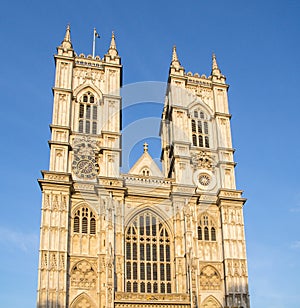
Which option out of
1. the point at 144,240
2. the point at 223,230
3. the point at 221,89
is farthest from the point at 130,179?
the point at 221,89

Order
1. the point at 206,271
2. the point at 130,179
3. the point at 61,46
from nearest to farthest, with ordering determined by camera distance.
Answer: the point at 206,271, the point at 130,179, the point at 61,46

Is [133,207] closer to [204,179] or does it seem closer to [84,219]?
[84,219]

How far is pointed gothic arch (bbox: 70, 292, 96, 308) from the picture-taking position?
1250 inches

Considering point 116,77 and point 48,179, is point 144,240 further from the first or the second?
point 116,77

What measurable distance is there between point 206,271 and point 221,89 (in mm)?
18100

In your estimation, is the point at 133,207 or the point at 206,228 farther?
the point at 206,228

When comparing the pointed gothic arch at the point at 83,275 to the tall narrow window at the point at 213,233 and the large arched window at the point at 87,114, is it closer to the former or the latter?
the tall narrow window at the point at 213,233

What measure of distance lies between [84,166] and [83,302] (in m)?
10.8

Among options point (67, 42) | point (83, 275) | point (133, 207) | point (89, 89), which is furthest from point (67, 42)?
point (83, 275)

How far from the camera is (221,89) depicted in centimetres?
4481

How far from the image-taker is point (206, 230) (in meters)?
37.1

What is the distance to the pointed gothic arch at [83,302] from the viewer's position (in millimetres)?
31750

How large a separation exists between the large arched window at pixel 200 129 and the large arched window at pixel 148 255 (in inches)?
346

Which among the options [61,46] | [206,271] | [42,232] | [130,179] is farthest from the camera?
[61,46]
